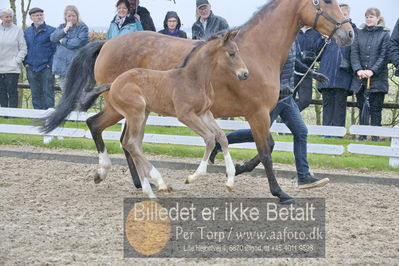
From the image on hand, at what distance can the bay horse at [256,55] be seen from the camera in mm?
7246

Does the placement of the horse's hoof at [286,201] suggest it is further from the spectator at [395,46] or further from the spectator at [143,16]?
the spectator at [143,16]

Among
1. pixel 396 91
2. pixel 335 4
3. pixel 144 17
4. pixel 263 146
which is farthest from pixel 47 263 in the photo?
pixel 396 91

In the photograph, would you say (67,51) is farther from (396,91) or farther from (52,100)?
(396,91)

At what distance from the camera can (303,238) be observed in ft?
19.1

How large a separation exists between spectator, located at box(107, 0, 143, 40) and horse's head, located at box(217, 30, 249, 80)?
3.26 metres

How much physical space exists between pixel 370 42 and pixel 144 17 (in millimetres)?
3288

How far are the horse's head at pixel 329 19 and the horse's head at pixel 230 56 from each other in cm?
115

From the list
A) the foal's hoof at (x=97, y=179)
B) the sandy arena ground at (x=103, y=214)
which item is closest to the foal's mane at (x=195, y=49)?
the sandy arena ground at (x=103, y=214)

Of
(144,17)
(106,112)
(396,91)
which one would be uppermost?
(144,17)

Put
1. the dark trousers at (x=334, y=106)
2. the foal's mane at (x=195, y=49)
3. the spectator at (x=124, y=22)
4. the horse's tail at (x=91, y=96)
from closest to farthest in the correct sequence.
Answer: the foal's mane at (x=195, y=49)
the horse's tail at (x=91, y=96)
the spectator at (x=124, y=22)
the dark trousers at (x=334, y=106)

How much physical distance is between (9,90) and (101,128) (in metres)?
4.57

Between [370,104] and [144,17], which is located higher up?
[144,17]

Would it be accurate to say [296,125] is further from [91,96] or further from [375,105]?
[375,105]

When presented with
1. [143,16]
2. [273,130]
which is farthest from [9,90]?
[273,130]
